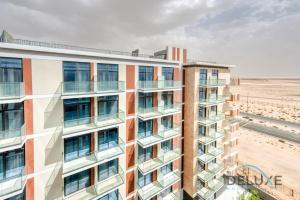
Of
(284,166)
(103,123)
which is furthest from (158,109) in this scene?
(284,166)

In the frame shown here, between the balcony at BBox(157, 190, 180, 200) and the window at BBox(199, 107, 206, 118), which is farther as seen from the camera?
the window at BBox(199, 107, 206, 118)

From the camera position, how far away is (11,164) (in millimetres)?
11711

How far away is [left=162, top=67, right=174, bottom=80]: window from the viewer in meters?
20.8

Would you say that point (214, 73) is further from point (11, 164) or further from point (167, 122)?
point (11, 164)

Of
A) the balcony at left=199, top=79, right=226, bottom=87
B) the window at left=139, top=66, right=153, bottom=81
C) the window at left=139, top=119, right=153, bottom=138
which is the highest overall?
the window at left=139, top=66, right=153, bottom=81

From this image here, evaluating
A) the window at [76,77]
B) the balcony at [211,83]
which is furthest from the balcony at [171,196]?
the window at [76,77]

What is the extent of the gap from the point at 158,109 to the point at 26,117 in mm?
12865

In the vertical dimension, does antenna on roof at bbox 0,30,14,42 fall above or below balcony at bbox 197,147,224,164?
above

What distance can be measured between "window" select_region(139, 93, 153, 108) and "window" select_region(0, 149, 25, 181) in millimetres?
11443

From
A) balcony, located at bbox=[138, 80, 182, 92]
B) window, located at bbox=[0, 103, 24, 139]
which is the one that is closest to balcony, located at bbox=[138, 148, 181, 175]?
balcony, located at bbox=[138, 80, 182, 92]

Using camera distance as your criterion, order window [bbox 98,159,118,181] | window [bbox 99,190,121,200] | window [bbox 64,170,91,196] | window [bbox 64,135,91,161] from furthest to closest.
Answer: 1. window [bbox 99,190,121,200]
2. window [bbox 98,159,118,181]
3. window [bbox 64,170,91,196]
4. window [bbox 64,135,91,161]

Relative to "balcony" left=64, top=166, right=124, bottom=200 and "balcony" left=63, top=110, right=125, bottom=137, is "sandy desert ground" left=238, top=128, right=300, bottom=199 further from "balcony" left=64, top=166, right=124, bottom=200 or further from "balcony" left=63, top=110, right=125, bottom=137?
"balcony" left=63, top=110, right=125, bottom=137

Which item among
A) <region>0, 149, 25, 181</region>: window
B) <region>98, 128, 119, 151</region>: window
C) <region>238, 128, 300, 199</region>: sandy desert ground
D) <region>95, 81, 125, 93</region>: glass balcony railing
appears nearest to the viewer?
<region>0, 149, 25, 181</region>: window

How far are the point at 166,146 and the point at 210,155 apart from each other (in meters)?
7.82
